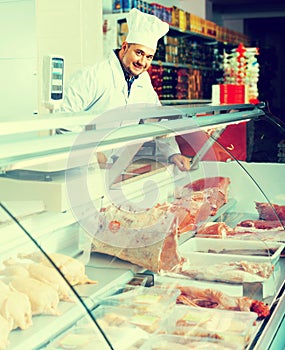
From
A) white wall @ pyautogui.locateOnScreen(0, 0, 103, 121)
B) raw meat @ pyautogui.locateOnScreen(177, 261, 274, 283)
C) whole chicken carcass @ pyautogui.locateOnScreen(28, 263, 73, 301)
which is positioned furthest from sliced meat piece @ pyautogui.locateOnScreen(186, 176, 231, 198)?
white wall @ pyautogui.locateOnScreen(0, 0, 103, 121)

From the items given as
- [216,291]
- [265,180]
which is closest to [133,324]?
[216,291]

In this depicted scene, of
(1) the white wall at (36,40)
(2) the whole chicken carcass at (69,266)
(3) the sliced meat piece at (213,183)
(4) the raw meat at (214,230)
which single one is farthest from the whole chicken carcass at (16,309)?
(1) the white wall at (36,40)

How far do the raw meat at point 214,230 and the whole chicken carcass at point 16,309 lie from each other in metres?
1.12

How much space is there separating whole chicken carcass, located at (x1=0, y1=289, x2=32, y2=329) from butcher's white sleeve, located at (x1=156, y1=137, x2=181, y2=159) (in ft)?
3.43

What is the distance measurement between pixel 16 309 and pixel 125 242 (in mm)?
637

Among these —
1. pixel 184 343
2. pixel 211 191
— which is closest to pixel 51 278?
pixel 184 343

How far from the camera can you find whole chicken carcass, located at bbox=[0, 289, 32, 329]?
1.66 m

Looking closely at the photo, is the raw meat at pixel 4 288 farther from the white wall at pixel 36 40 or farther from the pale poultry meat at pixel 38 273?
the white wall at pixel 36 40

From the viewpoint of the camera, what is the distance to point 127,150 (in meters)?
2.50

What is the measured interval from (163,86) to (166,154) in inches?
206

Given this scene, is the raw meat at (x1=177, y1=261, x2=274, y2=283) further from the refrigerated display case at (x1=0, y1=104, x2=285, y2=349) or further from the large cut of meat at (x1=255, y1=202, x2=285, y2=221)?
the large cut of meat at (x1=255, y1=202, x2=285, y2=221)

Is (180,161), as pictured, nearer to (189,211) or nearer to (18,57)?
(189,211)

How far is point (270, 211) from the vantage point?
313cm

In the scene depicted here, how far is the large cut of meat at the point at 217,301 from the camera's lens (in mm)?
2170
